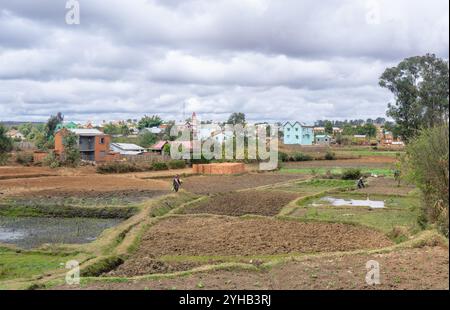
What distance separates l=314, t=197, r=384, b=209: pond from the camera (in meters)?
28.2

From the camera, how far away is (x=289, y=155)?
67.8m

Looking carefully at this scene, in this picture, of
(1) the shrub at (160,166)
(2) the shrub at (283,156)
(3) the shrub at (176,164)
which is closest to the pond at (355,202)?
(1) the shrub at (160,166)

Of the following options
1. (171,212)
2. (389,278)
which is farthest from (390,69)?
(389,278)

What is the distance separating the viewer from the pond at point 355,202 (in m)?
28.2

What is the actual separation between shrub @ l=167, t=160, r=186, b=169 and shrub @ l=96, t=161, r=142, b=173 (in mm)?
3739

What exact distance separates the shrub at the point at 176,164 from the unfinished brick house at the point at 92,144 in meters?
10.5

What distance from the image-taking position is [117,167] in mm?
49969

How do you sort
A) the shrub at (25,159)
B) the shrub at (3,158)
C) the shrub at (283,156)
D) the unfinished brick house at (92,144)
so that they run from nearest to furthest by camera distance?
the shrub at (3,158)
the shrub at (25,159)
the unfinished brick house at (92,144)
the shrub at (283,156)

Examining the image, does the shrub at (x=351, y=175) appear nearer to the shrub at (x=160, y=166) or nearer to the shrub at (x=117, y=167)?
the shrub at (x=160, y=166)

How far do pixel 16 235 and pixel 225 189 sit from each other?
17.8 meters

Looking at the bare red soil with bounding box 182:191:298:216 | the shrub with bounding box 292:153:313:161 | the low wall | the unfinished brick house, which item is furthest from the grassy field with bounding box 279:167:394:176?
the unfinished brick house

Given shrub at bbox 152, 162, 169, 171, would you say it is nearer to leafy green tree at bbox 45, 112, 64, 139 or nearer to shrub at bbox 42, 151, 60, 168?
shrub at bbox 42, 151, 60, 168

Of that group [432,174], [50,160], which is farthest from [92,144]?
[432,174]
